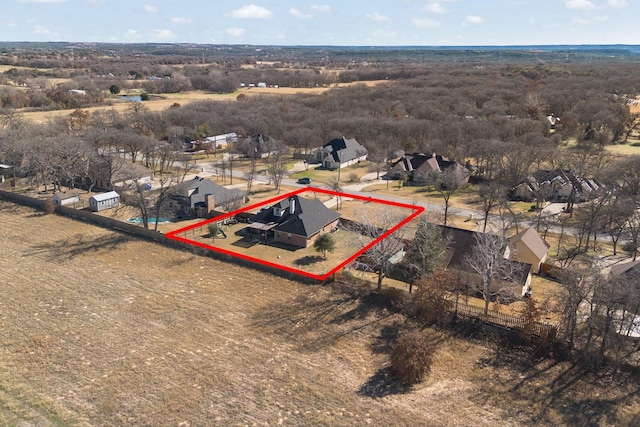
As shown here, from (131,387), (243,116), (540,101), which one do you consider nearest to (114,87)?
(243,116)

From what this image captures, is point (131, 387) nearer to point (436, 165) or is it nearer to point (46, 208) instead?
point (46, 208)

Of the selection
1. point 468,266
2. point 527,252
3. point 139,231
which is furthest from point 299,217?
point 527,252

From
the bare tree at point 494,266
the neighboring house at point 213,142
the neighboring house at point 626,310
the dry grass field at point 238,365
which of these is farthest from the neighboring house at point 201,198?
the neighboring house at point 626,310

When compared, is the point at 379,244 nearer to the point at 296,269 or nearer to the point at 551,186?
the point at 296,269

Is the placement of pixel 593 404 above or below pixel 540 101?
below

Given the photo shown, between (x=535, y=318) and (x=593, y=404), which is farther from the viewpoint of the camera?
(x=535, y=318)
